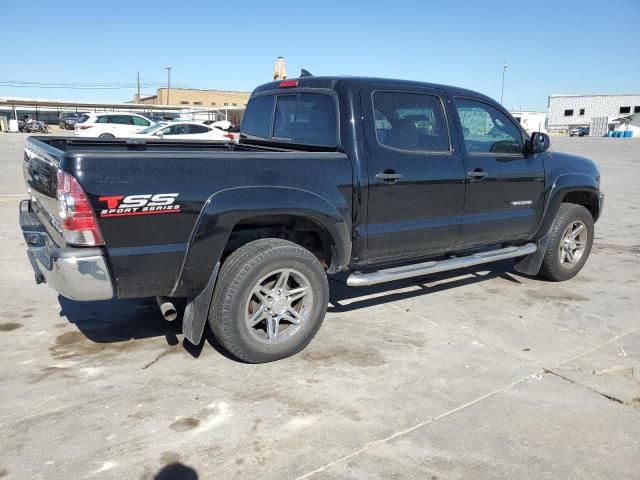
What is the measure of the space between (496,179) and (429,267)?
106 cm

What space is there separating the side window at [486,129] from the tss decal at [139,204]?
268cm

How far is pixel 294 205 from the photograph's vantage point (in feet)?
11.7

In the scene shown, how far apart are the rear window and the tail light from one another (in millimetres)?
1833

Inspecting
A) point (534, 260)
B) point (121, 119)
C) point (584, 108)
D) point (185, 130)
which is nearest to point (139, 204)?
point (534, 260)

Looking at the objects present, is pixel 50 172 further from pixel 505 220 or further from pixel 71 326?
pixel 505 220

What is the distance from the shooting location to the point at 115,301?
15.8ft

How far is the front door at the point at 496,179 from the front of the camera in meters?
4.70

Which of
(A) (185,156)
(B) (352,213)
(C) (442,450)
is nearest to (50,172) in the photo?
(A) (185,156)

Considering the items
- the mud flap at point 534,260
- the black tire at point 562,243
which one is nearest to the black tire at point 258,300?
the mud flap at point 534,260

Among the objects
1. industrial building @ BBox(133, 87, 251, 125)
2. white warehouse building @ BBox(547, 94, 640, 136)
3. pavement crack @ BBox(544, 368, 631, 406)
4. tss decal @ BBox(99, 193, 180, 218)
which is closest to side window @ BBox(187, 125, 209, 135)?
tss decal @ BBox(99, 193, 180, 218)

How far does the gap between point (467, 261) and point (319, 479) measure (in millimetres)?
2798

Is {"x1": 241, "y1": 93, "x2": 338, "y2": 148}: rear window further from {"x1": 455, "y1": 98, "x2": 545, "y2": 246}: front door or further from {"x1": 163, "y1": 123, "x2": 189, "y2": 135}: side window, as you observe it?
{"x1": 163, "y1": 123, "x2": 189, "y2": 135}: side window

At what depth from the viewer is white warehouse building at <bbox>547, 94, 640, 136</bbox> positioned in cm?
7856

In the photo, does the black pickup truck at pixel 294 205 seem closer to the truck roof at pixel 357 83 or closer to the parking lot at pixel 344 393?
the truck roof at pixel 357 83
